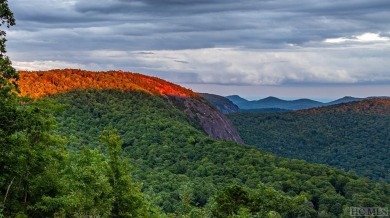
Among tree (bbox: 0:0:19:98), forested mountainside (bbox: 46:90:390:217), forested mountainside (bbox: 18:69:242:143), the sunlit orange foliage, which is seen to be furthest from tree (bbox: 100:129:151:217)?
forested mountainside (bbox: 18:69:242:143)

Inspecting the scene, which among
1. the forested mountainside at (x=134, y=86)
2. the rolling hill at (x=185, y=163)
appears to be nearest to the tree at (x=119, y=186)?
the rolling hill at (x=185, y=163)

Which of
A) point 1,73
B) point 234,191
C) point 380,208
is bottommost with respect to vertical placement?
point 380,208

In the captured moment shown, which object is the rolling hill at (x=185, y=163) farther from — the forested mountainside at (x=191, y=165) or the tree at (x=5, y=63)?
the tree at (x=5, y=63)

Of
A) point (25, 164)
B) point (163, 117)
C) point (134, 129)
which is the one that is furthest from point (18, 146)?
point (163, 117)

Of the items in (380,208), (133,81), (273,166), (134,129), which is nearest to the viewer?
(380,208)

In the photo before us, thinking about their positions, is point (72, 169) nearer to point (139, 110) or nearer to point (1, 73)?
point (1, 73)

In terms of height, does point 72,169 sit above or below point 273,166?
above

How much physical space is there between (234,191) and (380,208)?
151 ft

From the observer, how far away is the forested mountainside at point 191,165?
84500 millimetres

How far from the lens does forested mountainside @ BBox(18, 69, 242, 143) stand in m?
142

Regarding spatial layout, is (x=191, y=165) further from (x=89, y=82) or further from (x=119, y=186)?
(x=119, y=186)

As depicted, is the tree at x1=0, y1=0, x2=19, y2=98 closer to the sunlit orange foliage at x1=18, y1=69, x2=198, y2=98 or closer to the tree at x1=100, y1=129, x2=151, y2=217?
the tree at x1=100, y1=129, x2=151, y2=217

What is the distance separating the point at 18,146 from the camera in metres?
26.5

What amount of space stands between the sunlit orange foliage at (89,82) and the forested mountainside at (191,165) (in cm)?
650
